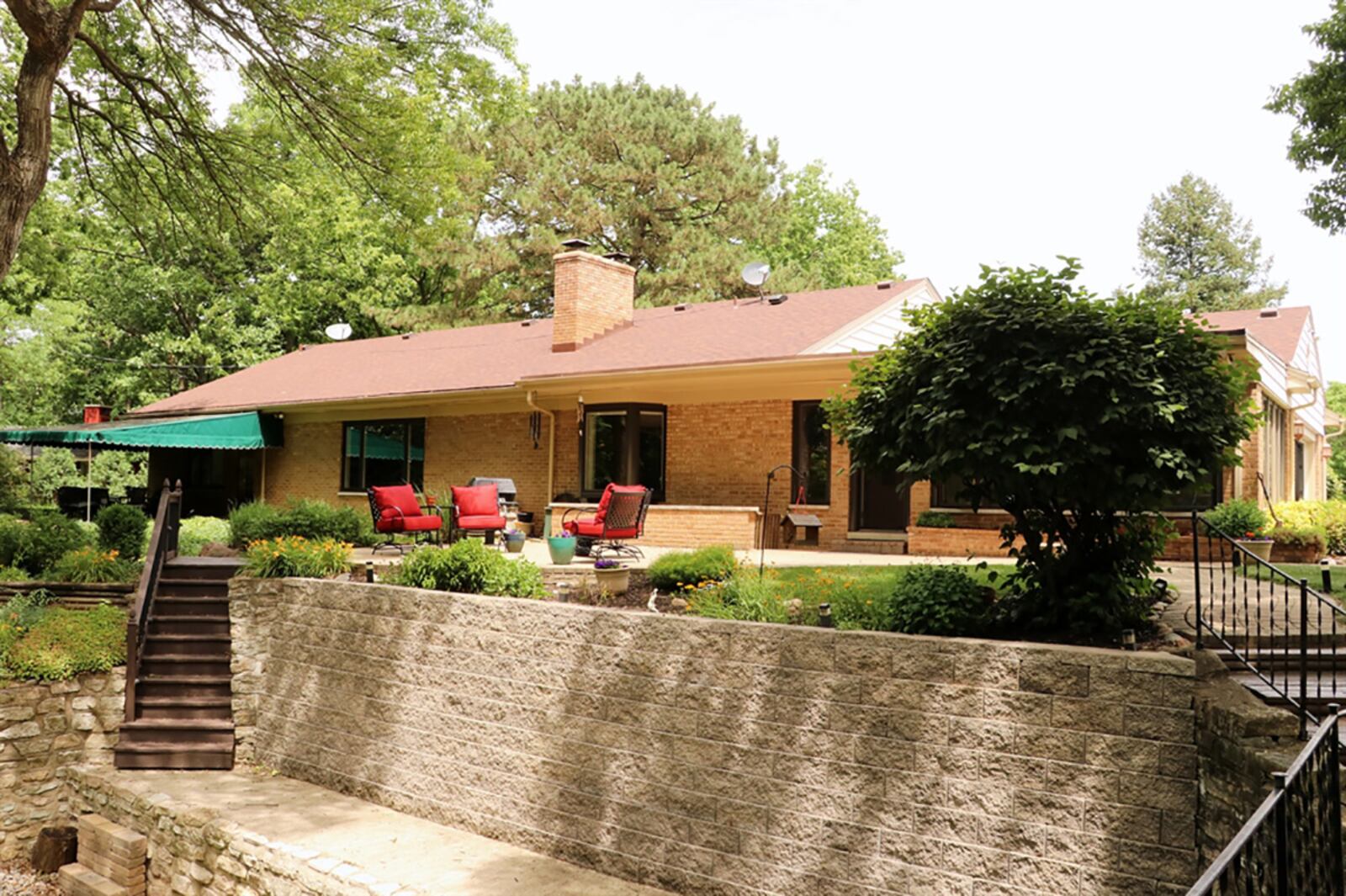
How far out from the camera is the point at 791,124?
1359 inches

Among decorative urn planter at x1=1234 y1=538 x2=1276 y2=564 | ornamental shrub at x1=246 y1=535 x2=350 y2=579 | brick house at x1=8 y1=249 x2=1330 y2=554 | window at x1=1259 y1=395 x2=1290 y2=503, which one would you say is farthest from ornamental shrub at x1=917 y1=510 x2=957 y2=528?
ornamental shrub at x1=246 y1=535 x2=350 y2=579

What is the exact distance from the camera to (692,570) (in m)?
9.02

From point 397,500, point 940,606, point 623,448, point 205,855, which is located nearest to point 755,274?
point 623,448

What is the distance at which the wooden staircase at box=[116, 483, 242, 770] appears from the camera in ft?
33.1

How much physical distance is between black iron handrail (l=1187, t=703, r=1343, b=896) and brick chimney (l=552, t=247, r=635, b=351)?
1695cm

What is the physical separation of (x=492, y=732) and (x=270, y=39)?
997cm

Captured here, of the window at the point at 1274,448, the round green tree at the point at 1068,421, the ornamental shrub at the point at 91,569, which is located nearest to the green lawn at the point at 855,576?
the round green tree at the point at 1068,421

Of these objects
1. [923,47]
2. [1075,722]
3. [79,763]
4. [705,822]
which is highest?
[923,47]

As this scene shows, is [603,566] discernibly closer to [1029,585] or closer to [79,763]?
[1029,585]

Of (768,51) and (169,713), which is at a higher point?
(768,51)

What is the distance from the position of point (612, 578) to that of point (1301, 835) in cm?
678

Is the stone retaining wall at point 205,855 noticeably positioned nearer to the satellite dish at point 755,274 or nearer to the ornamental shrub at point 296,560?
the ornamental shrub at point 296,560

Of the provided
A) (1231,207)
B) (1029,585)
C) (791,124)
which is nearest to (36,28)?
(1029,585)

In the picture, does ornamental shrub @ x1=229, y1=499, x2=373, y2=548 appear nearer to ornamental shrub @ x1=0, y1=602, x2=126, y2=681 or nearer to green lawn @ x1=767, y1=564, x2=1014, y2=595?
ornamental shrub @ x1=0, y1=602, x2=126, y2=681
